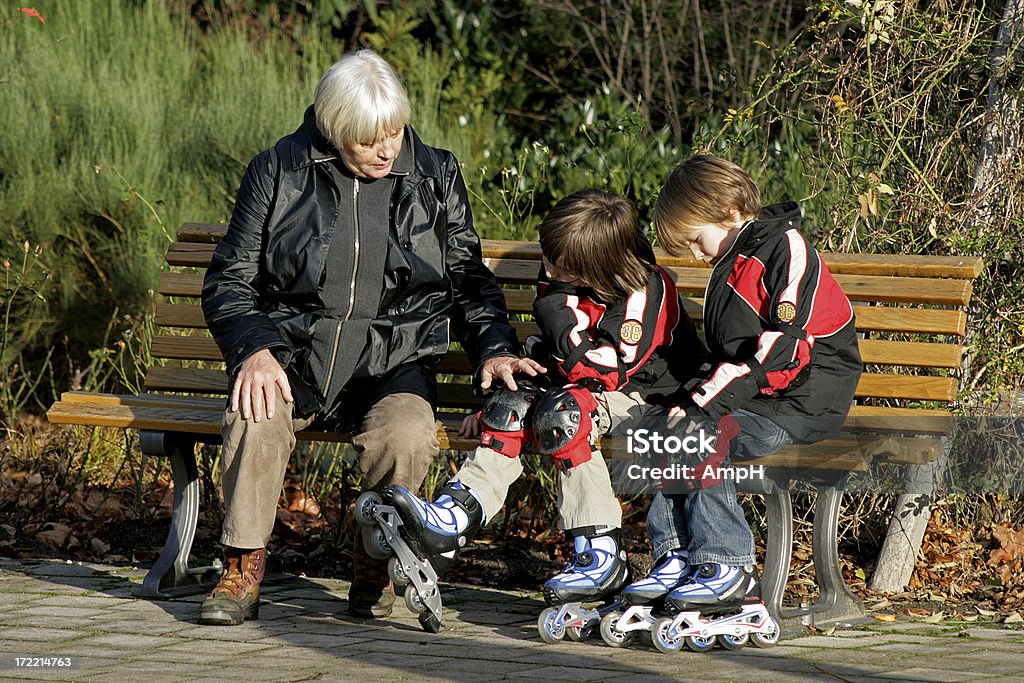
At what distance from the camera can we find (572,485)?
12.3 ft

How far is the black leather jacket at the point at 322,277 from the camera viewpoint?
4.02 m

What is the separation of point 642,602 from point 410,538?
0.63m

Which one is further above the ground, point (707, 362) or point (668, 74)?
point (668, 74)

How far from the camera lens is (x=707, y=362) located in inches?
154

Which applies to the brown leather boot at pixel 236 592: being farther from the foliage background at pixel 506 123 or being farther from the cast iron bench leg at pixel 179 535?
the foliage background at pixel 506 123

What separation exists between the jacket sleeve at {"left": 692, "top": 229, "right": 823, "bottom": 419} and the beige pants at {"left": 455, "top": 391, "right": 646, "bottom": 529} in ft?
1.11

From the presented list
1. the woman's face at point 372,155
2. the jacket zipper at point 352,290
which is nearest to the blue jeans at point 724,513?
the jacket zipper at point 352,290

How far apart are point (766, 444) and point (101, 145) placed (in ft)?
15.0

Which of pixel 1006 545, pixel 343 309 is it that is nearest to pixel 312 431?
pixel 343 309

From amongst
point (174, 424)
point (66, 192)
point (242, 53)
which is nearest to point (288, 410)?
point (174, 424)

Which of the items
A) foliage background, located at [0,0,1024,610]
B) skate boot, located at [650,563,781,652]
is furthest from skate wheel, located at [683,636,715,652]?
foliage background, located at [0,0,1024,610]

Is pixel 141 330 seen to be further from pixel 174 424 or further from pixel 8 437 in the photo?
pixel 174 424

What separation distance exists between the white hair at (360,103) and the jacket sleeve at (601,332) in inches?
26.1

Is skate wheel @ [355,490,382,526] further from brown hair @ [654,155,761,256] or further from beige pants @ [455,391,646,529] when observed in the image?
brown hair @ [654,155,761,256]
